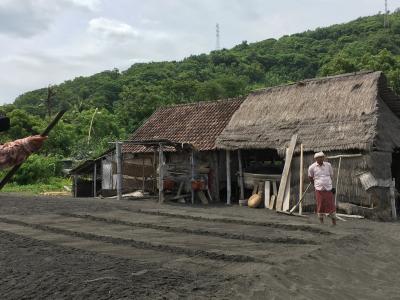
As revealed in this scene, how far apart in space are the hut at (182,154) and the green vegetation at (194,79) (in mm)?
8562

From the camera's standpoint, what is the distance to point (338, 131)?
49.0ft

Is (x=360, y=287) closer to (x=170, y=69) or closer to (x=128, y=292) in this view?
(x=128, y=292)

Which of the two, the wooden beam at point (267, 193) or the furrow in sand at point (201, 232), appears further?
the wooden beam at point (267, 193)

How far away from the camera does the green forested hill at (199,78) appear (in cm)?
3438

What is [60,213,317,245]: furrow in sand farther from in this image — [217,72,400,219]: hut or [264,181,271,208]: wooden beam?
[264,181,271,208]: wooden beam

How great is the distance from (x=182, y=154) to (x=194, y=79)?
2444 cm

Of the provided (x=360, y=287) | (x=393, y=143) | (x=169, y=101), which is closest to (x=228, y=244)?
(x=360, y=287)

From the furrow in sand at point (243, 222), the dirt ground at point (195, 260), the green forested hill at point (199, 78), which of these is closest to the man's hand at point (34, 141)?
the dirt ground at point (195, 260)

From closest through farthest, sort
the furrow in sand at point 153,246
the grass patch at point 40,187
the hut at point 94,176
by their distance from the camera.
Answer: the furrow in sand at point 153,246 < the hut at point 94,176 < the grass patch at point 40,187

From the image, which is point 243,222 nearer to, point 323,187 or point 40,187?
point 323,187

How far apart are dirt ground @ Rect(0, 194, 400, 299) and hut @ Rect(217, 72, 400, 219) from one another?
200 centimetres

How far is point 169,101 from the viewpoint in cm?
3766

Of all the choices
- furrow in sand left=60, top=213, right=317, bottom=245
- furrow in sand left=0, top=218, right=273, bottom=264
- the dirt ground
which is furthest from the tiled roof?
furrow in sand left=0, top=218, right=273, bottom=264

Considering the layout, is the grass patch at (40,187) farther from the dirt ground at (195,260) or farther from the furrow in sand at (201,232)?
the dirt ground at (195,260)
